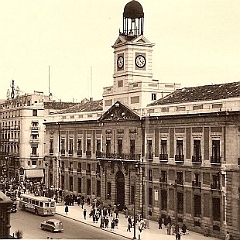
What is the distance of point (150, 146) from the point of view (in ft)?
A: 123

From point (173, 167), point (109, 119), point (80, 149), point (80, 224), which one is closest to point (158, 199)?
point (173, 167)

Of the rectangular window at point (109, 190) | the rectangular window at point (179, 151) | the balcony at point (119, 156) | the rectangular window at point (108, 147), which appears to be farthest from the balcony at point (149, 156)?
the rectangular window at point (109, 190)

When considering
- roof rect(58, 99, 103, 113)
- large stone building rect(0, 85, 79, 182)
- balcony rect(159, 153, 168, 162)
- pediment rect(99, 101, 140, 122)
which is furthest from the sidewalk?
roof rect(58, 99, 103, 113)

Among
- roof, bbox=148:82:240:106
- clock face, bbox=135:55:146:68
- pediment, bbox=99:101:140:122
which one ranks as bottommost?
pediment, bbox=99:101:140:122

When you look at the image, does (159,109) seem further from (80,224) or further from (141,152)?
(80,224)

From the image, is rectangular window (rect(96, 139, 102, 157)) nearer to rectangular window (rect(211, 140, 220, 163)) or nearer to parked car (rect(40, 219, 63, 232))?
rectangular window (rect(211, 140, 220, 163))

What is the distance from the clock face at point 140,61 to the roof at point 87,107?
554cm

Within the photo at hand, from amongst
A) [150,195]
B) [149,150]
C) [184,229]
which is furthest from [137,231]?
[149,150]

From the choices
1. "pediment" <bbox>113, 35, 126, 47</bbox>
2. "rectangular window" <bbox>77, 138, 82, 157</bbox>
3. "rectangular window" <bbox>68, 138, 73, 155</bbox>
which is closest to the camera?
"pediment" <bbox>113, 35, 126, 47</bbox>

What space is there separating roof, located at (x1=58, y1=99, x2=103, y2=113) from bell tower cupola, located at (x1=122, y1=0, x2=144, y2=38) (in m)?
7.65

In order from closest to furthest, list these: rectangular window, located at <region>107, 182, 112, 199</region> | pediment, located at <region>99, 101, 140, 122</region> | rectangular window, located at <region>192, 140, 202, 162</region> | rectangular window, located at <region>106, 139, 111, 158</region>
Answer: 1. rectangular window, located at <region>192, 140, 202, 162</region>
2. pediment, located at <region>99, 101, 140, 122</region>
3. rectangular window, located at <region>107, 182, 112, 199</region>
4. rectangular window, located at <region>106, 139, 111, 158</region>

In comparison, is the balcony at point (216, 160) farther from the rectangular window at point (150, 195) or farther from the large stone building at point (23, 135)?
the large stone building at point (23, 135)

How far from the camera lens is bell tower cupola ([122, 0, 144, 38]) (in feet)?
89.6

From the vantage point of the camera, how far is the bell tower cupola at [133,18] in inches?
1075
